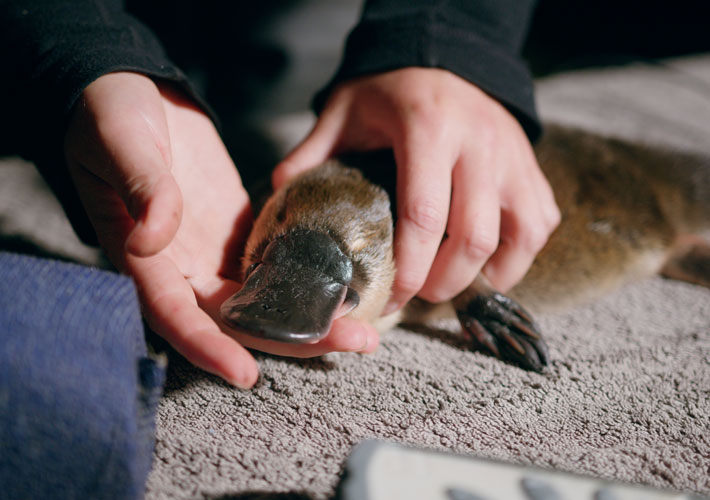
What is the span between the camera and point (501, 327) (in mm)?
789

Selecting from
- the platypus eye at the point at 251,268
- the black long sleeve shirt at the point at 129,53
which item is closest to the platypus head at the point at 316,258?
the platypus eye at the point at 251,268

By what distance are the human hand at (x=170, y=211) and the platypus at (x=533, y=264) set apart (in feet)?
0.12

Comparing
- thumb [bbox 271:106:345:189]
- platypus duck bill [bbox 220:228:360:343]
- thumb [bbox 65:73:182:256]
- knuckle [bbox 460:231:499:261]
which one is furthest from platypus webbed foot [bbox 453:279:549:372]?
thumb [bbox 65:73:182:256]

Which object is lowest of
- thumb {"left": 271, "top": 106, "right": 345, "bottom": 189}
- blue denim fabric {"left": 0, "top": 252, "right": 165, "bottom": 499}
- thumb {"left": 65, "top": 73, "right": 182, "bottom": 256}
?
thumb {"left": 271, "top": 106, "right": 345, "bottom": 189}

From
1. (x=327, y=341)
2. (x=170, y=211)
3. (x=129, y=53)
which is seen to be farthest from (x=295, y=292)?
(x=129, y=53)

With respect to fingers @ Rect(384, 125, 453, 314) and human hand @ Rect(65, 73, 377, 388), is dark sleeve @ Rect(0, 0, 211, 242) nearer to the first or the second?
human hand @ Rect(65, 73, 377, 388)

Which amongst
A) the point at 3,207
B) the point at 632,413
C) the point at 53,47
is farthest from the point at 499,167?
the point at 3,207

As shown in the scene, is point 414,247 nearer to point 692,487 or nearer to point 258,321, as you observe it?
point 258,321

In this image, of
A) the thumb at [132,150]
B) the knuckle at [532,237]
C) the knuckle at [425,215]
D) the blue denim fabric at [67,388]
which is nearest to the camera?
the blue denim fabric at [67,388]

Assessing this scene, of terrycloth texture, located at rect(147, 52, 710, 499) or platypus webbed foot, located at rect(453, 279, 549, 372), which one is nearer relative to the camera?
terrycloth texture, located at rect(147, 52, 710, 499)

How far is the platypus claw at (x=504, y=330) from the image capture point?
737 mm

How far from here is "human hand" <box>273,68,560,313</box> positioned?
740 mm

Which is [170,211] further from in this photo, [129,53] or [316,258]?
[129,53]

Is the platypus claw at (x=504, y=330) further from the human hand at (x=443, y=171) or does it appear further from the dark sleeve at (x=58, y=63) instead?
the dark sleeve at (x=58, y=63)
